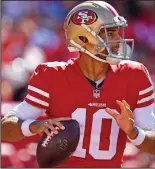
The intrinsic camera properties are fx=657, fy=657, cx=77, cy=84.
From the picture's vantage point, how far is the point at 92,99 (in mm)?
3145

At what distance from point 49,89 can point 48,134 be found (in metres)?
0.25

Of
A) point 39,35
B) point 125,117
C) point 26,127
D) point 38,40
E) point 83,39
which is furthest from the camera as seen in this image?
point 39,35

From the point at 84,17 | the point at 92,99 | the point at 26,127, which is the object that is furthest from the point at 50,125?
the point at 84,17

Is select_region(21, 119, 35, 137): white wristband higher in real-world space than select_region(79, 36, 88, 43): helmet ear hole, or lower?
lower

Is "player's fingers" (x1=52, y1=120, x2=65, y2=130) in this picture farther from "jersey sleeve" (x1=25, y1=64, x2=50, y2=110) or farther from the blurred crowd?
the blurred crowd

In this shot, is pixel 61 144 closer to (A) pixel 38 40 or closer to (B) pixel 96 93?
(B) pixel 96 93

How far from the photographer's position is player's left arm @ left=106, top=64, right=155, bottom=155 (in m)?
2.96

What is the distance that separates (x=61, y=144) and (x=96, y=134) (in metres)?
0.22

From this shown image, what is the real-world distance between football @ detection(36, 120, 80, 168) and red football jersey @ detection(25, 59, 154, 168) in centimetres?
13

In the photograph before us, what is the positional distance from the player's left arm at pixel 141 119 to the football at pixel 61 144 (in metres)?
0.19

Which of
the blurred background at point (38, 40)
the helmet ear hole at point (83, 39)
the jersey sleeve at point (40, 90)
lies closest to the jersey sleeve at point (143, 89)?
the helmet ear hole at point (83, 39)

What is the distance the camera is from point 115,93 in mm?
3146

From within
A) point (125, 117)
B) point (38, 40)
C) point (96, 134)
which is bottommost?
point (38, 40)

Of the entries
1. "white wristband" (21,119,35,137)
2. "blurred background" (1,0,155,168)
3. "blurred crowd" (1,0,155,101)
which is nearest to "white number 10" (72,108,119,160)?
"white wristband" (21,119,35,137)
